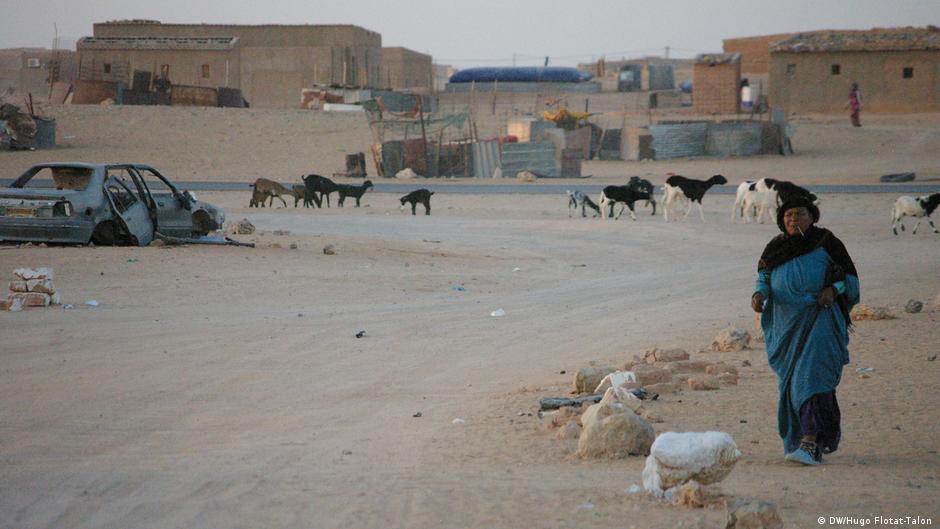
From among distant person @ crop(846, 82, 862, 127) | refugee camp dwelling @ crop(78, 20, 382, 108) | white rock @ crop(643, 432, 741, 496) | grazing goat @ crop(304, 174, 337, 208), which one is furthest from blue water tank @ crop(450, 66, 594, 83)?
white rock @ crop(643, 432, 741, 496)

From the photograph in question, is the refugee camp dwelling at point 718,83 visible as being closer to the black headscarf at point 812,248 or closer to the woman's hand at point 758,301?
the black headscarf at point 812,248

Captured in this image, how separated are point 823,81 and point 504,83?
81.7 ft

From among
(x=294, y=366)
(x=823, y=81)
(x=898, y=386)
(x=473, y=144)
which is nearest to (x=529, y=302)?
(x=294, y=366)

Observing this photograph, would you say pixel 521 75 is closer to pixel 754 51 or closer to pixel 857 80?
pixel 754 51

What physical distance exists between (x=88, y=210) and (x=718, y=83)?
136 feet

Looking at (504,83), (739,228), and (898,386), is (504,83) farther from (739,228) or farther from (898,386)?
(898,386)

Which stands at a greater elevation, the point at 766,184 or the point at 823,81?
the point at 823,81

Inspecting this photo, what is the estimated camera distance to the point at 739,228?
2412 cm

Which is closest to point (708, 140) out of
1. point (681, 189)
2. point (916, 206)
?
point (681, 189)

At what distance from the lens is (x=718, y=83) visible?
53.7m

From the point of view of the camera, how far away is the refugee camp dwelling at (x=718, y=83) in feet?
174

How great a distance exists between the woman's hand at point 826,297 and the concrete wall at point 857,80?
4839 cm

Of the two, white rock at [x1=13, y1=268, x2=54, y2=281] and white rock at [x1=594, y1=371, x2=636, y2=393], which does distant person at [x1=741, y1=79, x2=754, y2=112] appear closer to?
white rock at [x1=13, y1=268, x2=54, y2=281]

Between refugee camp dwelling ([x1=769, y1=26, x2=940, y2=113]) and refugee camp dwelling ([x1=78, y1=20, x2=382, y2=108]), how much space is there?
73.8 feet
